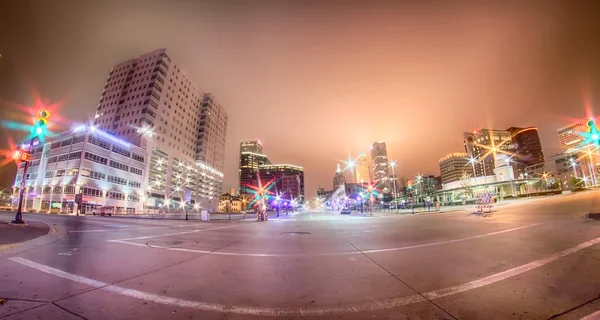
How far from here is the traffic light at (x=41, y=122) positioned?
1352cm

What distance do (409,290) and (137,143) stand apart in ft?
328

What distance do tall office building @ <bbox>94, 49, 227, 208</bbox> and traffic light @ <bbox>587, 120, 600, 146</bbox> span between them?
10111cm

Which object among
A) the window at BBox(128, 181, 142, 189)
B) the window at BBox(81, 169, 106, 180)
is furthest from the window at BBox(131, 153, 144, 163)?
the window at BBox(81, 169, 106, 180)

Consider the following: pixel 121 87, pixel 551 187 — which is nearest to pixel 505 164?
pixel 551 187

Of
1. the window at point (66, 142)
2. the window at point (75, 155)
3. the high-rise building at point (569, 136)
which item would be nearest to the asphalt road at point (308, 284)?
the window at point (75, 155)

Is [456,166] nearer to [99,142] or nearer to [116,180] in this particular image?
[116,180]

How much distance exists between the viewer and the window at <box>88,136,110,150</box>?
6322cm

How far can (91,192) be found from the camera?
199ft

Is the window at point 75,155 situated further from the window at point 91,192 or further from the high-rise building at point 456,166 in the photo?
the high-rise building at point 456,166

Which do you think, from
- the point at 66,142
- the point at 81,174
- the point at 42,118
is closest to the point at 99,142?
the point at 66,142

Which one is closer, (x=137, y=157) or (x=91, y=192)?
(x=91, y=192)

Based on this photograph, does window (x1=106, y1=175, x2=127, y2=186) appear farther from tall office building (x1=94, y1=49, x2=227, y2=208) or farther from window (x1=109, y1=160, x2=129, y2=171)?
tall office building (x1=94, y1=49, x2=227, y2=208)

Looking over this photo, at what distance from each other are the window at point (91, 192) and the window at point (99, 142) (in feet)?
42.1

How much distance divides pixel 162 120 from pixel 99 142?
3182 centimetres
